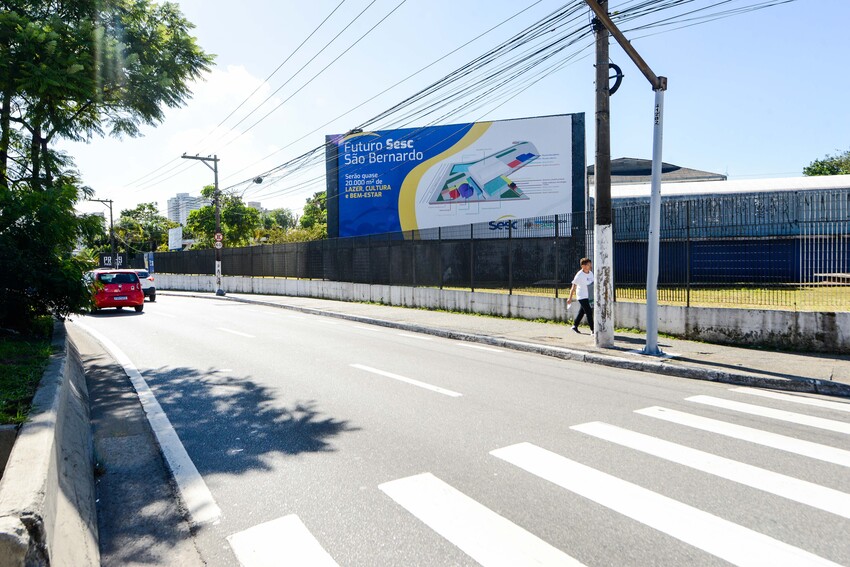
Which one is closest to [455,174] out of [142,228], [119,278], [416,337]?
[119,278]

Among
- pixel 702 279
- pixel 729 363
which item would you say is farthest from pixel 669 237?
pixel 729 363

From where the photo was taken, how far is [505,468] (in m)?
4.58

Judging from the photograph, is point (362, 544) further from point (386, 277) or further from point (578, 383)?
point (386, 277)

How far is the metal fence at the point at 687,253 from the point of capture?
10047 mm

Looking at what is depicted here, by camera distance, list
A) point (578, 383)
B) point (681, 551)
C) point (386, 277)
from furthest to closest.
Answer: point (386, 277), point (578, 383), point (681, 551)

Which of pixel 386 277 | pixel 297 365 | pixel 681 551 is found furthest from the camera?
pixel 386 277

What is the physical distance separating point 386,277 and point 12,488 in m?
19.3

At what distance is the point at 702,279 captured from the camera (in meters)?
11.4

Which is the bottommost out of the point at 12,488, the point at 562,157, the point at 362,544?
the point at 362,544

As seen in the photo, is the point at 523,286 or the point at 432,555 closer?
the point at 432,555

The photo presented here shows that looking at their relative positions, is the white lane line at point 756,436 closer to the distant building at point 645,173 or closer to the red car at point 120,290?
the red car at point 120,290

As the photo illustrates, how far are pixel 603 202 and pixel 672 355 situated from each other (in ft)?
9.93

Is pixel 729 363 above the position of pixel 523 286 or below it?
below

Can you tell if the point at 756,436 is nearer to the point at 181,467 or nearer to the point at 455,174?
the point at 181,467
